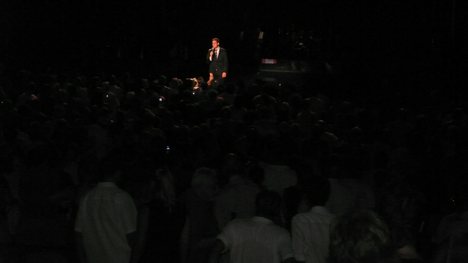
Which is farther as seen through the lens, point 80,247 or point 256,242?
point 80,247

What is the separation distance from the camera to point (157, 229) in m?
7.50

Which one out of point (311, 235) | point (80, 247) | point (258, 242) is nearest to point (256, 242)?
point (258, 242)

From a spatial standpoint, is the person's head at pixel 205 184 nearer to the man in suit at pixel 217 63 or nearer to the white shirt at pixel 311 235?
the white shirt at pixel 311 235

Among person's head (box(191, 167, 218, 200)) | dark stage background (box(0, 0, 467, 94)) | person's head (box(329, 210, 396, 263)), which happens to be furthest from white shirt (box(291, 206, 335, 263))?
dark stage background (box(0, 0, 467, 94))

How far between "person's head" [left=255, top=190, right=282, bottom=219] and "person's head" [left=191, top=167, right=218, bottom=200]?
4.80 feet

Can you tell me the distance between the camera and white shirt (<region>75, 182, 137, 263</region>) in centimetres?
717

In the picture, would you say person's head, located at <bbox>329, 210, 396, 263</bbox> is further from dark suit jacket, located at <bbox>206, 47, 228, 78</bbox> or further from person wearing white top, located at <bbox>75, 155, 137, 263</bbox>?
dark suit jacket, located at <bbox>206, 47, 228, 78</bbox>

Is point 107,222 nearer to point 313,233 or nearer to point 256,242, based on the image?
point 256,242

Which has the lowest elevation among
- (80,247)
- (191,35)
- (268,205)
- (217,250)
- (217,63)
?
(80,247)

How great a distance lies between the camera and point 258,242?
6484 mm

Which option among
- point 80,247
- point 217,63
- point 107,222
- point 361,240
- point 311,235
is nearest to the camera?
point 361,240

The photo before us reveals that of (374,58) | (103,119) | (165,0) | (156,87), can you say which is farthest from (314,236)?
(165,0)

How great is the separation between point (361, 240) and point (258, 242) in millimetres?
2309

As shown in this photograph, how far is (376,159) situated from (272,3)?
3593cm
